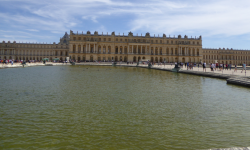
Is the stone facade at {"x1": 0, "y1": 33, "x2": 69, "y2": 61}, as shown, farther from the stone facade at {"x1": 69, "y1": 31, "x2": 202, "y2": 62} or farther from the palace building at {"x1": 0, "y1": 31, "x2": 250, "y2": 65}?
the stone facade at {"x1": 69, "y1": 31, "x2": 202, "y2": 62}

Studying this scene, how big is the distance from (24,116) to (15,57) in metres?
118

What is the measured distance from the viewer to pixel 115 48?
100312 millimetres

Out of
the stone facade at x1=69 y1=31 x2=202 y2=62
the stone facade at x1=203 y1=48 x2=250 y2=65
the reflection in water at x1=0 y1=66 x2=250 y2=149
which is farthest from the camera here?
the stone facade at x1=203 y1=48 x2=250 y2=65

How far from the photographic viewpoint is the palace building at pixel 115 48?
97.2 metres

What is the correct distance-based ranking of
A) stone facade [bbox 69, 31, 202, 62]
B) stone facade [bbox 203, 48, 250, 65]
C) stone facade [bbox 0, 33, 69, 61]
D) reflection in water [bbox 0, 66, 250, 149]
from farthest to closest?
stone facade [bbox 203, 48, 250, 65] → stone facade [bbox 0, 33, 69, 61] → stone facade [bbox 69, 31, 202, 62] → reflection in water [bbox 0, 66, 250, 149]

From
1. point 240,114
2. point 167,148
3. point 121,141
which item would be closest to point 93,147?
point 121,141

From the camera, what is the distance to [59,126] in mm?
A: 7477

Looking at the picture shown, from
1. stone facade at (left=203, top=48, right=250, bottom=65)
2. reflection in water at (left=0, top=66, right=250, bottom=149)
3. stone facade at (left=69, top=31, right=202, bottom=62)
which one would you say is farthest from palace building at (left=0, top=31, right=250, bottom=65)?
reflection in water at (left=0, top=66, right=250, bottom=149)

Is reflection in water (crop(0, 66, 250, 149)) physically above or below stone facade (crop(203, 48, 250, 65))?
below

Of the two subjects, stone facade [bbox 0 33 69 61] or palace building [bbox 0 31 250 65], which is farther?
stone facade [bbox 0 33 69 61]

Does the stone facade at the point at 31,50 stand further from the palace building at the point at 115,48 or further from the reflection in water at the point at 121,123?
the reflection in water at the point at 121,123

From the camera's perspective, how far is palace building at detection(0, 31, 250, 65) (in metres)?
97.2

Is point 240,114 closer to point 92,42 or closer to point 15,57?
point 92,42

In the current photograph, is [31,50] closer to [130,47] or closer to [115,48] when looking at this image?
[115,48]
